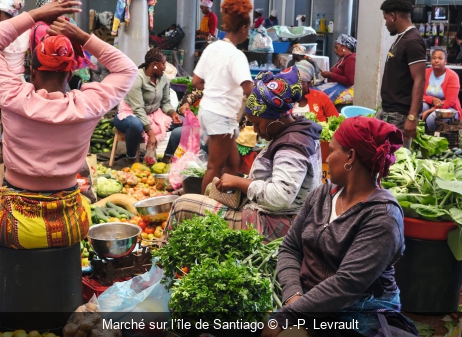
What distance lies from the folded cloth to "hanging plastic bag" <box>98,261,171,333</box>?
4.80 metres

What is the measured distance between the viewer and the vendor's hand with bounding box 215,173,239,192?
390cm

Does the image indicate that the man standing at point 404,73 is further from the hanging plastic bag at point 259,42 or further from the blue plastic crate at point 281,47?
the blue plastic crate at point 281,47

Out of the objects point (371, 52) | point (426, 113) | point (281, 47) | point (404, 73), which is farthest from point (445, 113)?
point (281, 47)

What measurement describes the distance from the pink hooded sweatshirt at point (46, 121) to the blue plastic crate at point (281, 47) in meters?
13.7

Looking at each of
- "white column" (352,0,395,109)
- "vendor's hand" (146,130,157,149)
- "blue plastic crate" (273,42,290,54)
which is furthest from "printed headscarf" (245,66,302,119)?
"blue plastic crate" (273,42,290,54)

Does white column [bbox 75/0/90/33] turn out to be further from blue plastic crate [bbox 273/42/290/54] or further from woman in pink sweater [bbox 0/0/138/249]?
woman in pink sweater [bbox 0/0/138/249]

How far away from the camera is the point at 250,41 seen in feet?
50.3

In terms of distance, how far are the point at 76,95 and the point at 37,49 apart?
0.97 feet

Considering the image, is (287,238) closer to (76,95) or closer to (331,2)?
(76,95)

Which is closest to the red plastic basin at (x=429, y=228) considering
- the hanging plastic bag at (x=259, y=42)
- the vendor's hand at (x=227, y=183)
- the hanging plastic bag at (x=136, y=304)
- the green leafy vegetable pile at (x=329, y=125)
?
the vendor's hand at (x=227, y=183)

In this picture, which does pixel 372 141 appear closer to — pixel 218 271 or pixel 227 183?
pixel 218 271

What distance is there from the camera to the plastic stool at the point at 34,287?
342 cm

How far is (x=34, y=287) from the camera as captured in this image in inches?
135

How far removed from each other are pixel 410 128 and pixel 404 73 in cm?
53
